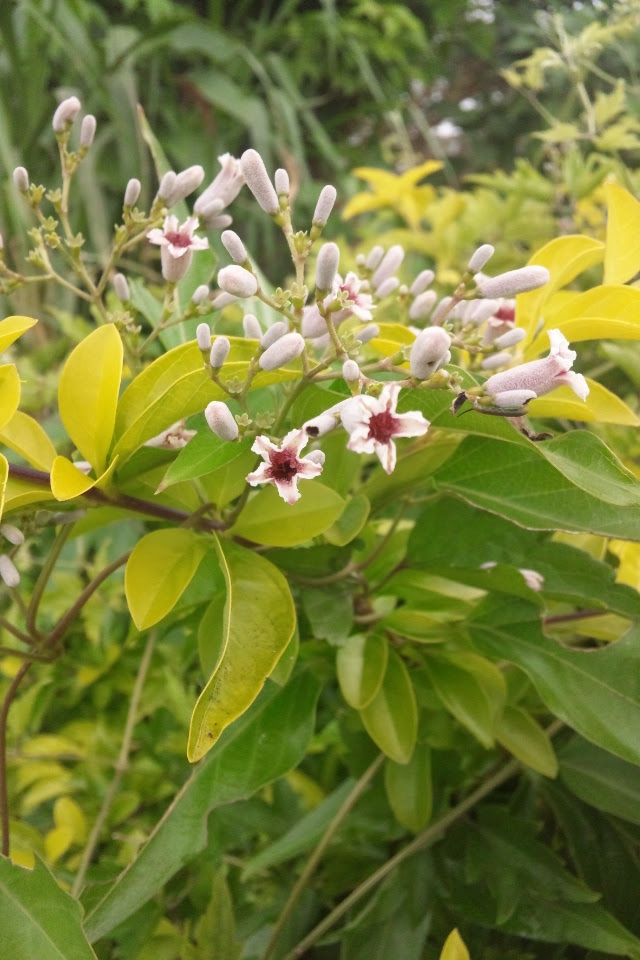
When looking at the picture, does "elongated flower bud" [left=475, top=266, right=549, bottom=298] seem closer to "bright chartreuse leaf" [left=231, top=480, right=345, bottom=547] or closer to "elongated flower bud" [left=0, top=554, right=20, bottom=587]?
"bright chartreuse leaf" [left=231, top=480, right=345, bottom=547]

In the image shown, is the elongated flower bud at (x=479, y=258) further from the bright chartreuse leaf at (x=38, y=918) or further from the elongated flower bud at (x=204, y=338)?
the bright chartreuse leaf at (x=38, y=918)

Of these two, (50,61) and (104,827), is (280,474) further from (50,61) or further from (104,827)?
(50,61)

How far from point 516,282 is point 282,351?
0.09 meters

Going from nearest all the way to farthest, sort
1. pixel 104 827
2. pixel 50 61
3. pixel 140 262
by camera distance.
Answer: pixel 104 827 → pixel 140 262 → pixel 50 61

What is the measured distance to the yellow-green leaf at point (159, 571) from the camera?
27 cm

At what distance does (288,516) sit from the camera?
0.28m

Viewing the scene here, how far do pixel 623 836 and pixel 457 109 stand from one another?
1.85 m

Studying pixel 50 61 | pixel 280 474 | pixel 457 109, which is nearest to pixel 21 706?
pixel 280 474

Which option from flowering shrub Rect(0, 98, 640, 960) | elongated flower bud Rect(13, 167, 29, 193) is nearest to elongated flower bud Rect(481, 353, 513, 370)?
flowering shrub Rect(0, 98, 640, 960)

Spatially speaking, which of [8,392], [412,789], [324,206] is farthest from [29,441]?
[412,789]

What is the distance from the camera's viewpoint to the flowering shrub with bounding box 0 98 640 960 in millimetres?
245

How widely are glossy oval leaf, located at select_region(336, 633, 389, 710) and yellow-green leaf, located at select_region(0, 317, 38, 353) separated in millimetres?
172

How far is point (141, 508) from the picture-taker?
29 cm

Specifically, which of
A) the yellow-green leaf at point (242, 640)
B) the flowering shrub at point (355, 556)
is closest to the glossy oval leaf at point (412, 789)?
the flowering shrub at point (355, 556)
